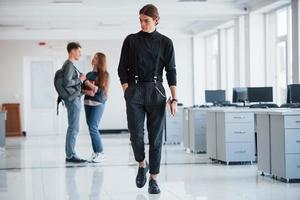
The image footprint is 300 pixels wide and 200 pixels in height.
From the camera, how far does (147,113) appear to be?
4742 millimetres

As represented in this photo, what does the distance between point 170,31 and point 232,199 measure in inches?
530

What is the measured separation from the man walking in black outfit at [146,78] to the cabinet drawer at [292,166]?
1.84 metres

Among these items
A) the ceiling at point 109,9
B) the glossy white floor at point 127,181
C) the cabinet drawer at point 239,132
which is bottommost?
the glossy white floor at point 127,181

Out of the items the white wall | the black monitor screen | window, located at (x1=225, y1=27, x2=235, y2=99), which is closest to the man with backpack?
the black monitor screen

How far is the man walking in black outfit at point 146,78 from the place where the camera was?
461 cm

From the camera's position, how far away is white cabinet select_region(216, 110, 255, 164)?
785 centimetres

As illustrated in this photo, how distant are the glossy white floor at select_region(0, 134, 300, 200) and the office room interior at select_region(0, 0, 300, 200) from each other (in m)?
0.01

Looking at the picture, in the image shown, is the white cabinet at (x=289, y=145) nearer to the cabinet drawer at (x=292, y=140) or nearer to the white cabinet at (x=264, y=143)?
the cabinet drawer at (x=292, y=140)

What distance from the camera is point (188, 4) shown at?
12773 millimetres

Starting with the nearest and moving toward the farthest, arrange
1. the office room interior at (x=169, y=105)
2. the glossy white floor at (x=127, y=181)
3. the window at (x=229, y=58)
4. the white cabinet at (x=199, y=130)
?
the glossy white floor at (x=127, y=181) < the office room interior at (x=169, y=105) < the white cabinet at (x=199, y=130) < the window at (x=229, y=58)

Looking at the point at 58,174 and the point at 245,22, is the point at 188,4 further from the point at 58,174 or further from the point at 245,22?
the point at 58,174

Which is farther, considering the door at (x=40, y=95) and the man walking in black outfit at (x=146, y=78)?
the door at (x=40, y=95)

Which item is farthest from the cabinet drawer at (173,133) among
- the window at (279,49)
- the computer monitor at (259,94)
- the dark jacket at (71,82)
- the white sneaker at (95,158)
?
the dark jacket at (71,82)

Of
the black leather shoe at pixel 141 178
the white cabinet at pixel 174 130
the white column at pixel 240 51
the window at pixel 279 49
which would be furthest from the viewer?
the white column at pixel 240 51
